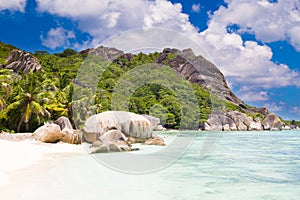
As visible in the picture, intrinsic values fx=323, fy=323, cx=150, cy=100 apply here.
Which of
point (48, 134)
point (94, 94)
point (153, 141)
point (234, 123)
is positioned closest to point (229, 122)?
point (234, 123)

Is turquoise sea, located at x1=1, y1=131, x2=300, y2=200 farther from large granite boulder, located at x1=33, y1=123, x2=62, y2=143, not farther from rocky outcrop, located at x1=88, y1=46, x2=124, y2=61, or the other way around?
rocky outcrop, located at x1=88, y1=46, x2=124, y2=61

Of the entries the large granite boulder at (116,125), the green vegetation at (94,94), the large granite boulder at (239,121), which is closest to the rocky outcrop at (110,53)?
the green vegetation at (94,94)

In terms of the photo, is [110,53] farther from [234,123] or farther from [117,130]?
[234,123]

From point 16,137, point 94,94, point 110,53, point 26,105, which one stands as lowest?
point 16,137

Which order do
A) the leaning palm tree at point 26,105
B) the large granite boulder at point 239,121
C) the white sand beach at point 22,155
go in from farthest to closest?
the large granite boulder at point 239,121
the leaning palm tree at point 26,105
the white sand beach at point 22,155

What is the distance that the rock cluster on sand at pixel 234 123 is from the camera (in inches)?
2065

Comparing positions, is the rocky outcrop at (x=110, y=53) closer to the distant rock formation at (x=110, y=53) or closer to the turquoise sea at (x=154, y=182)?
the distant rock formation at (x=110, y=53)

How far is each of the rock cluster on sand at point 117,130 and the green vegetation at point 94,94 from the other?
3.20 m

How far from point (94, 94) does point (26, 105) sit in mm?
8999

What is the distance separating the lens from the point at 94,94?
87.2 ft

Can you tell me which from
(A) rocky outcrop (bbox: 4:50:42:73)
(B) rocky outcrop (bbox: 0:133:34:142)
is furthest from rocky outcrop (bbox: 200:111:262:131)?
(B) rocky outcrop (bbox: 0:133:34:142)

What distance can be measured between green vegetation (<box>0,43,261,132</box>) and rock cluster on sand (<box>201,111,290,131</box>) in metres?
1.78

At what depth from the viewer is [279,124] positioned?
66.5 meters

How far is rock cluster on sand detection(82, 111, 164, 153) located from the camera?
14.4 meters
